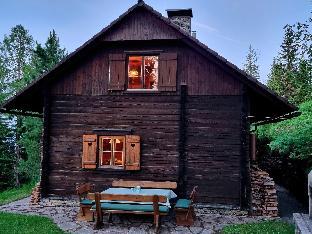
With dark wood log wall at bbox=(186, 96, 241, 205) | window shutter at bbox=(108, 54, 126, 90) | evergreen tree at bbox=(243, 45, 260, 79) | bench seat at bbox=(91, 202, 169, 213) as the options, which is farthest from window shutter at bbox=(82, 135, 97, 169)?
evergreen tree at bbox=(243, 45, 260, 79)

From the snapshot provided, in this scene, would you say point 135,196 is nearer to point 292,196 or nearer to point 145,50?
point 145,50

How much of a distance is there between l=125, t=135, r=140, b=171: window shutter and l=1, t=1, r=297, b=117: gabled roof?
136 inches

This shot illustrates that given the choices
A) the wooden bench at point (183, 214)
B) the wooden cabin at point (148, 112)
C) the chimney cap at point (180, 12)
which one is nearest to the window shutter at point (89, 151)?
the wooden cabin at point (148, 112)

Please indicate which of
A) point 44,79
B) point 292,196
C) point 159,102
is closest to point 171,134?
point 159,102

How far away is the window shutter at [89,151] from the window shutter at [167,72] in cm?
298

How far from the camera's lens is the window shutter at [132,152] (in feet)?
41.9

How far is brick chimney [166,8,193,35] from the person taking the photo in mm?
16234

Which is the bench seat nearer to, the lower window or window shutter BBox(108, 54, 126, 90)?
the lower window

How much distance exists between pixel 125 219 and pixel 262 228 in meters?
3.95

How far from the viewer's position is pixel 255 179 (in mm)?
13781

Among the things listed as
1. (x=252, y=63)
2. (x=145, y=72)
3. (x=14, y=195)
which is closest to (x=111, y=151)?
(x=145, y=72)

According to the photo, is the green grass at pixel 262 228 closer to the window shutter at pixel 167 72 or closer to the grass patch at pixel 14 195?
the window shutter at pixel 167 72

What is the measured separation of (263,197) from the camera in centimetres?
1263

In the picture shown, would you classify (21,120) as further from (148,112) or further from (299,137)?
(299,137)
